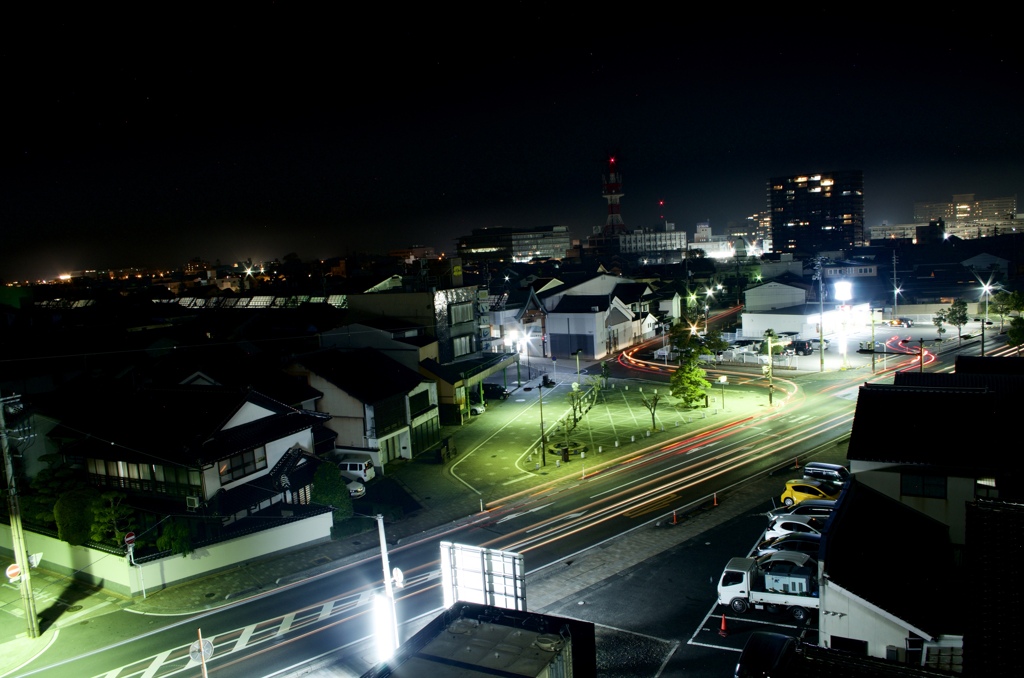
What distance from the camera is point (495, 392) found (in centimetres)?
3803

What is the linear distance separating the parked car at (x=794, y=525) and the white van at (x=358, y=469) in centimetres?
1399

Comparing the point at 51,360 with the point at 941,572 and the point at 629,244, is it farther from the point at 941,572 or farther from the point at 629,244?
the point at 629,244

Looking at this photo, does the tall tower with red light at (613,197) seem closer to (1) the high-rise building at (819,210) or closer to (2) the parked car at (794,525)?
(1) the high-rise building at (819,210)

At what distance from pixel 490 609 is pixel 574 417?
22452mm

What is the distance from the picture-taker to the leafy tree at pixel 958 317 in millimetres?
46250

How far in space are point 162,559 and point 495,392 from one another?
22.7 metres

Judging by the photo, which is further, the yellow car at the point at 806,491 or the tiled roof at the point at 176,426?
the tiled roof at the point at 176,426

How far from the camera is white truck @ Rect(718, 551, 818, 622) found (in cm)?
1355

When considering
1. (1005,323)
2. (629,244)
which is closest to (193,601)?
(1005,323)

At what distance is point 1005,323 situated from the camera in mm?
49938

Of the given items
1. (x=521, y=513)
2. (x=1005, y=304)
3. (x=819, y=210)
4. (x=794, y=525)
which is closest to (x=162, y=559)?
(x=521, y=513)

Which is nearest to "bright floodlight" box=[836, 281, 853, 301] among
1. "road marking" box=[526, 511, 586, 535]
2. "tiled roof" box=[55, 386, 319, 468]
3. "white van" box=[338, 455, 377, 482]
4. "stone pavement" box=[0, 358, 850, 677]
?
"stone pavement" box=[0, 358, 850, 677]

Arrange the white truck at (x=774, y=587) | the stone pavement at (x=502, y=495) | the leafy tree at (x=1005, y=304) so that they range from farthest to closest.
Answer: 1. the leafy tree at (x=1005, y=304)
2. the stone pavement at (x=502, y=495)
3. the white truck at (x=774, y=587)

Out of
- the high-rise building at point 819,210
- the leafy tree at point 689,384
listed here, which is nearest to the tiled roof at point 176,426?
the leafy tree at point 689,384
